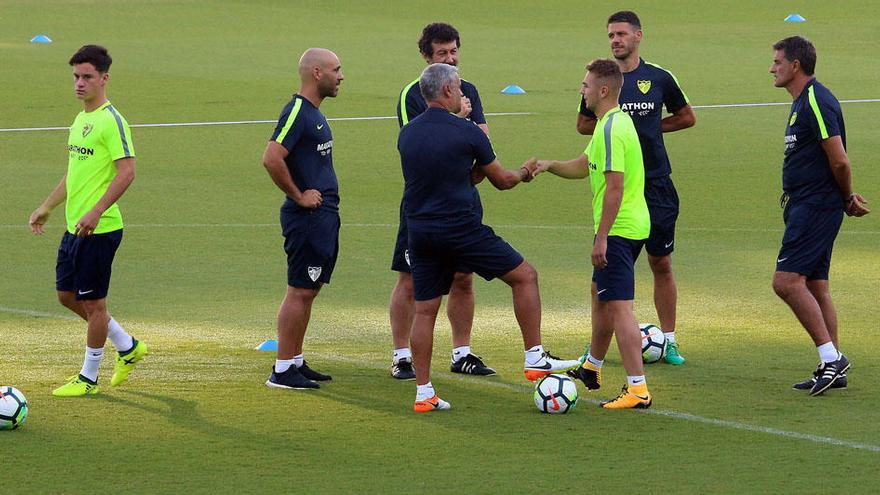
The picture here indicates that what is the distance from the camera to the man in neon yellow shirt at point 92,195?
9680mm

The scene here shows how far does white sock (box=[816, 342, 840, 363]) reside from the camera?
9.74 meters

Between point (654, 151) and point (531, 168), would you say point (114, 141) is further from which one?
point (654, 151)

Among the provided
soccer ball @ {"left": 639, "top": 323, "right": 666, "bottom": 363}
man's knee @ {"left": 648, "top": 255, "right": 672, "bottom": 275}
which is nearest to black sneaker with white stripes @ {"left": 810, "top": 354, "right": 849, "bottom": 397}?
soccer ball @ {"left": 639, "top": 323, "right": 666, "bottom": 363}

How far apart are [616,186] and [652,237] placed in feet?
5.23

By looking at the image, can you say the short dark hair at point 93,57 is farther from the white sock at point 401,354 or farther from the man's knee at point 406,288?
the white sock at point 401,354

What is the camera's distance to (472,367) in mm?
10438

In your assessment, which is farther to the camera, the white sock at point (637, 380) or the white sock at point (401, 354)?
the white sock at point (401, 354)

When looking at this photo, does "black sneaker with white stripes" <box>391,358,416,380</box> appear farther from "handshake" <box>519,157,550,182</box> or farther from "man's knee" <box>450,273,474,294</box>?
"handshake" <box>519,157,550,182</box>

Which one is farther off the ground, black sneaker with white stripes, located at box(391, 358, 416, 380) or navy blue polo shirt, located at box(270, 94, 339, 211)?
navy blue polo shirt, located at box(270, 94, 339, 211)

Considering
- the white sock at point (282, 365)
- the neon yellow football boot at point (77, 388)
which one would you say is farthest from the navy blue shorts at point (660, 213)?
the neon yellow football boot at point (77, 388)

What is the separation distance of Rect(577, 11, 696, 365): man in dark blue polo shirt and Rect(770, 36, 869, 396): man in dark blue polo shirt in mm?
1045

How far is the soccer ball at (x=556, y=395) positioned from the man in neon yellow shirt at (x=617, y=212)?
30 centimetres

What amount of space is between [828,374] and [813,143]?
1471 mm

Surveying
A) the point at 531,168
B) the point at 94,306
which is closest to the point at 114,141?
the point at 94,306
